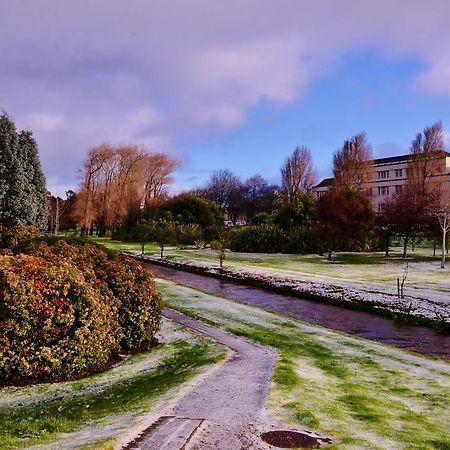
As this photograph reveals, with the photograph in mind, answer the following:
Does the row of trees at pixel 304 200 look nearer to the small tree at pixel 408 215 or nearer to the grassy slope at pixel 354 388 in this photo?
the small tree at pixel 408 215

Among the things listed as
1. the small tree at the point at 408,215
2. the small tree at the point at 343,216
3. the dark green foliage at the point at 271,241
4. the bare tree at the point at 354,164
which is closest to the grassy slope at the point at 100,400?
the small tree at the point at 343,216

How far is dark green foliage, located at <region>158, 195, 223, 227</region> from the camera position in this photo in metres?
43.4

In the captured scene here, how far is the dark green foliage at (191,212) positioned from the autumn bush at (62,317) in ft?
113

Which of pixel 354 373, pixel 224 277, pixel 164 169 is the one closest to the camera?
pixel 354 373

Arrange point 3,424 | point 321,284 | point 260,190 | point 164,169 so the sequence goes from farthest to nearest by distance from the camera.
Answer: point 260,190
point 164,169
point 321,284
point 3,424

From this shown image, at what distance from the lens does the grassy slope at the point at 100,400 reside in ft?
14.2

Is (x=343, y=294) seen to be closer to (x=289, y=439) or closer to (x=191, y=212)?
(x=289, y=439)

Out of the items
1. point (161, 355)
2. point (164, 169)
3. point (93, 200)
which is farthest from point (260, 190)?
point (161, 355)

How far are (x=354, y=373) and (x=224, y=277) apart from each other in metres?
13.3

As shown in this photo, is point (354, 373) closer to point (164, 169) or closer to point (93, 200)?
point (93, 200)

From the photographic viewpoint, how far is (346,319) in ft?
38.8

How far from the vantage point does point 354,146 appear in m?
56.1

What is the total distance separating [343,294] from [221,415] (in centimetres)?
1064

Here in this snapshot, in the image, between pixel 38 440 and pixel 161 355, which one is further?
pixel 161 355
